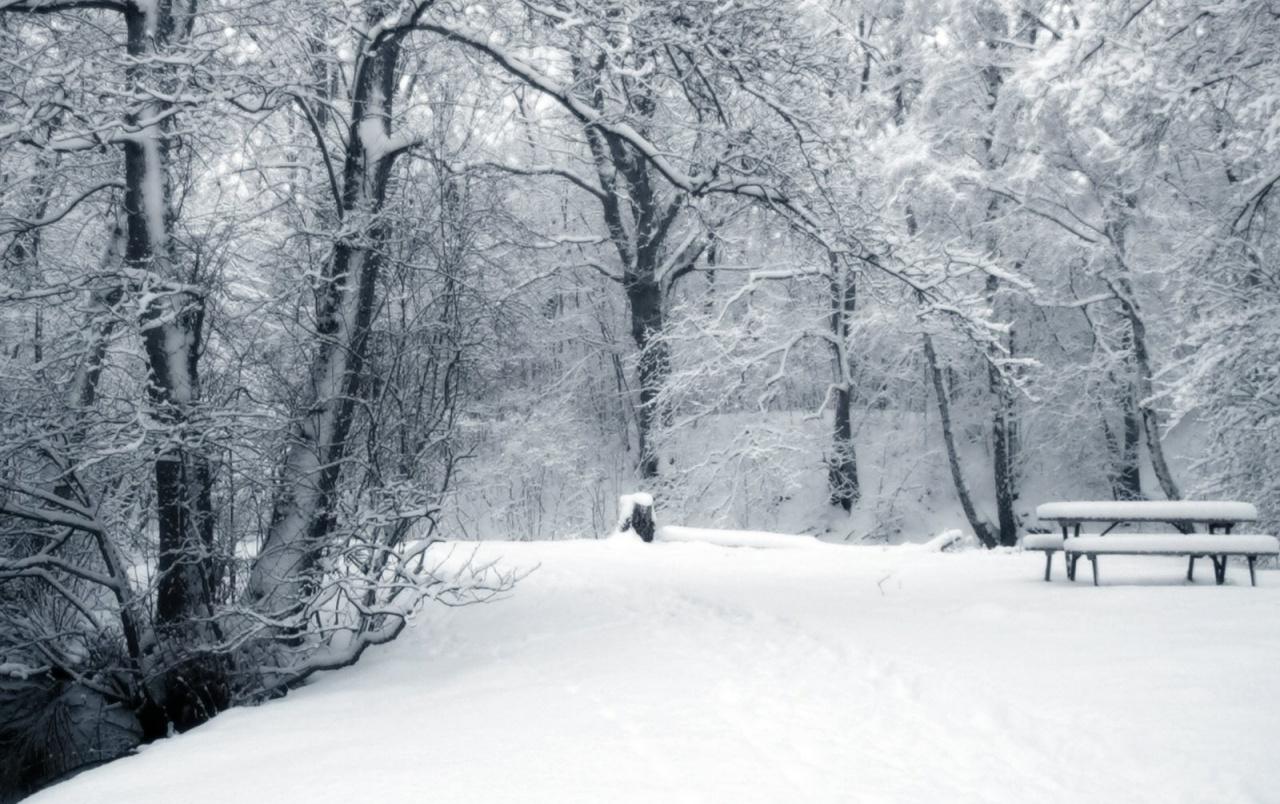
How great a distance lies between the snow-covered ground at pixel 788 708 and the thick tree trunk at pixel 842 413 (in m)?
11.5

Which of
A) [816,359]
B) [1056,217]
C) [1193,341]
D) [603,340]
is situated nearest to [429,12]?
[1193,341]

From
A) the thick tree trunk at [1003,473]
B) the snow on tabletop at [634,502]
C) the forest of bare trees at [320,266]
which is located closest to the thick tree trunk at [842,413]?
the thick tree trunk at [1003,473]

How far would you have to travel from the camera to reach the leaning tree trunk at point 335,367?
6.96 metres

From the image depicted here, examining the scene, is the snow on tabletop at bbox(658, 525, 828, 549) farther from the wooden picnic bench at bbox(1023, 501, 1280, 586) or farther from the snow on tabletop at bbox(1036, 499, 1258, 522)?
the snow on tabletop at bbox(1036, 499, 1258, 522)

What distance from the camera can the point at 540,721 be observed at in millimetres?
4852

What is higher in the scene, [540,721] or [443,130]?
[443,130]

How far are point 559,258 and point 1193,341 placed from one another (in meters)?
13.0

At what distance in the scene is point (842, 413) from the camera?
20719mm

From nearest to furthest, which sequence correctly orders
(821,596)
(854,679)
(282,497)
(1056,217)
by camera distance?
(854,679) < (282,497) < (821,596) < (1056,217)

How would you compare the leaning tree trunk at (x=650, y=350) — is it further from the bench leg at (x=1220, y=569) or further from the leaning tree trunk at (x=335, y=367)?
the bench leg at (x=1220, y=569)

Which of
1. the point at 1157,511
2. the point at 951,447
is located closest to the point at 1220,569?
the point at 1157,511

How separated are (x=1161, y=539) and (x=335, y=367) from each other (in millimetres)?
6944

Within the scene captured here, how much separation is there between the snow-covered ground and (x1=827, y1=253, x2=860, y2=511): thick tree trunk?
37.9ft

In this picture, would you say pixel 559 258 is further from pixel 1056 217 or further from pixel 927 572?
pixel 927 572
